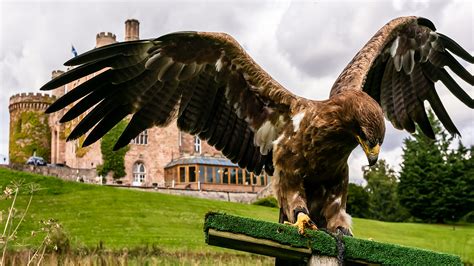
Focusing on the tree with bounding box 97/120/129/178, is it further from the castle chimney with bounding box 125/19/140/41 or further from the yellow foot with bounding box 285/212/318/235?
the yellow foot with bounding box 285/212/318/235

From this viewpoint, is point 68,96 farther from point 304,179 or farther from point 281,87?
point 304,179

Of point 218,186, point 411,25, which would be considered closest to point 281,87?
point 411,25

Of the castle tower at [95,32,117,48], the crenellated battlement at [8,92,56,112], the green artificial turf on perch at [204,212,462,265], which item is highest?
the castle tower at [95,32,117,48]

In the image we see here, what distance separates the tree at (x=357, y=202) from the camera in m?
45.2

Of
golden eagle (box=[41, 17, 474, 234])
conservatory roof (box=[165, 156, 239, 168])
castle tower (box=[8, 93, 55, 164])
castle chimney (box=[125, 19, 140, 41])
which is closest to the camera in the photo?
golden eagle (box=[41, 17, 474, 234])

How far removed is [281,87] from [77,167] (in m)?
42.8

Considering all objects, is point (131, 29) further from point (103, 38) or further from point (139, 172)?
point (139, 172)

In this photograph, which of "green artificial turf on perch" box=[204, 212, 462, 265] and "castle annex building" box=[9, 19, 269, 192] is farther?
"castle annex building" box=[9, 19, 269, 192]

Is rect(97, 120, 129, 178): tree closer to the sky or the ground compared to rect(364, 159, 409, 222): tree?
closer to the sky

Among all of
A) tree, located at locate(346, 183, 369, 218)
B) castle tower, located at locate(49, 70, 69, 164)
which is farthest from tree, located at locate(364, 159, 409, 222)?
castle tower, located at locate(49, 70, 69, 164)

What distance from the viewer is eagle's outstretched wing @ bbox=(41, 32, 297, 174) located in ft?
14.9

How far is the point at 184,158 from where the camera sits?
44625mm

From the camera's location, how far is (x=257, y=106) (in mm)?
4797

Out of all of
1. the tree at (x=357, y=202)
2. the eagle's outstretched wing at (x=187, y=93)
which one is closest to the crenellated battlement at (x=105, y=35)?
the tree at (x=357, y=202)
